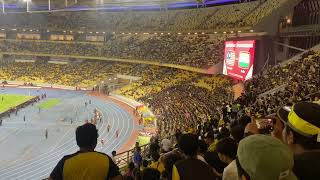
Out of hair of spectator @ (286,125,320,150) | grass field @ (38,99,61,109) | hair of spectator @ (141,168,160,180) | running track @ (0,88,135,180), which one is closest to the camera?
hair of spectator @ (286,125,320,150)

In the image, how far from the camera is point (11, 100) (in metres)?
45.7

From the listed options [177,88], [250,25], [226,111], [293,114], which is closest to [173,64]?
[177,88]

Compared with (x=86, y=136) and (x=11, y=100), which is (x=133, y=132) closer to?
(x=11, y=100)

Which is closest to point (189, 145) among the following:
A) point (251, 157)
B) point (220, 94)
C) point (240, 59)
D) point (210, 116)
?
point (251, 157)

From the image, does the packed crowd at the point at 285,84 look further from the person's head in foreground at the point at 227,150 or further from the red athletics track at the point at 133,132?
the red athletics track at the point at 133,132

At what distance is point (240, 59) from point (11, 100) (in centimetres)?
2877

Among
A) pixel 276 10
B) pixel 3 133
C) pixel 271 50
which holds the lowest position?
pixel 3 133

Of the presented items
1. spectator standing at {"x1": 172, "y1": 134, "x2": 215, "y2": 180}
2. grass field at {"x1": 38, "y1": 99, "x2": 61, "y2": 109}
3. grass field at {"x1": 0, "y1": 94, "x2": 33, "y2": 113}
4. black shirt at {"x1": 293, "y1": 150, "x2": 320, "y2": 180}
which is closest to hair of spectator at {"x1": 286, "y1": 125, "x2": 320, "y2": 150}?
black shirt at {"x1": 293, "y1": 150, "x2": 320, "y2": 180}

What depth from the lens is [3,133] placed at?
104 ft

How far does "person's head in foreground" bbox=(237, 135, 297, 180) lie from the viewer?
7.35ft

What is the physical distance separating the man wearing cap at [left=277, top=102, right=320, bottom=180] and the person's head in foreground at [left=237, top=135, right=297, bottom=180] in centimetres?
60

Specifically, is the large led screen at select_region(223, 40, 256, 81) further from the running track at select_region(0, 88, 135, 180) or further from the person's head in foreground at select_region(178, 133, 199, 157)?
the person's head in foreground at select_region(178, 133, 199, 157)

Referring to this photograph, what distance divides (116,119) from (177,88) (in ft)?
29.5

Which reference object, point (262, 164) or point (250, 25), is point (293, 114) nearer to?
point (262, 164)
